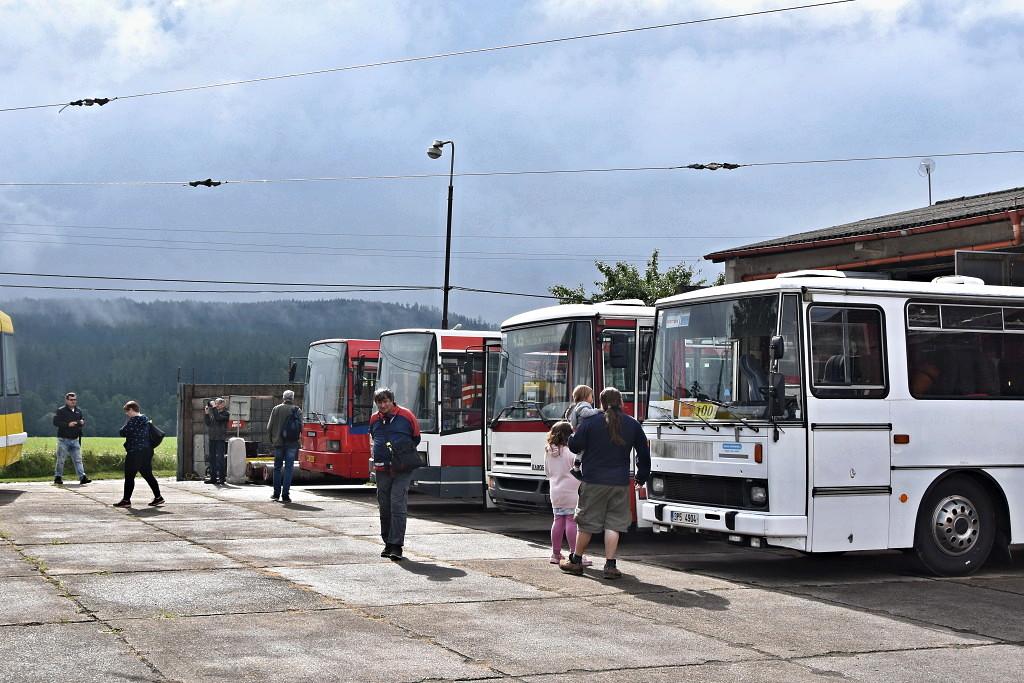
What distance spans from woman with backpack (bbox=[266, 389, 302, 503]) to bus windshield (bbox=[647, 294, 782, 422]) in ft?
32.4

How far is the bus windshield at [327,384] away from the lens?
2597 centimetres

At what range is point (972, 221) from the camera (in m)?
20.6

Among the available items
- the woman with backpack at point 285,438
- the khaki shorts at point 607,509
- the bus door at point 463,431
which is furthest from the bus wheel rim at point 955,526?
the woman with backpack at point 285,438

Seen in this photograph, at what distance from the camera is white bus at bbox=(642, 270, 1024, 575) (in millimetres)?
12633

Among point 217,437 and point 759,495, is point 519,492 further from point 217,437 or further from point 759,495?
point 217,437

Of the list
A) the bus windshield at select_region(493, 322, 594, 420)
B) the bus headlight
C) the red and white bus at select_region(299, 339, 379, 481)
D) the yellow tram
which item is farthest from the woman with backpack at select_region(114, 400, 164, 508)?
the bus headlight

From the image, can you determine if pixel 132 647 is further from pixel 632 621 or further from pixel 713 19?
pixel 713 19

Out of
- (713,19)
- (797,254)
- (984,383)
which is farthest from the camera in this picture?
(797,254)

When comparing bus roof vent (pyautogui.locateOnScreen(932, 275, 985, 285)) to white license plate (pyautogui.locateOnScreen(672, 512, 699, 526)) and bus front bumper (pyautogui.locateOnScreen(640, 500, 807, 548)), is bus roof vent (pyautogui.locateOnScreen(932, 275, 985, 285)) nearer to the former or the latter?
bus front bumper (pyautogui.locateOnScreen(640, 500, 807, 548))

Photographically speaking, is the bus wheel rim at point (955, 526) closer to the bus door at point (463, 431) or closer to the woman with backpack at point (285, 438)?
the bus door at point (463, 431)

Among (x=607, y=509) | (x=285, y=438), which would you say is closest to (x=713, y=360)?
(x=607, y=509)

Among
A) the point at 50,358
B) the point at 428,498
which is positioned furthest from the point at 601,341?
the point at 50,358

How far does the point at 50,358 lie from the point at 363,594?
195432mm

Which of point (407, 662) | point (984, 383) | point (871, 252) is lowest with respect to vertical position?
point (407, 662)
